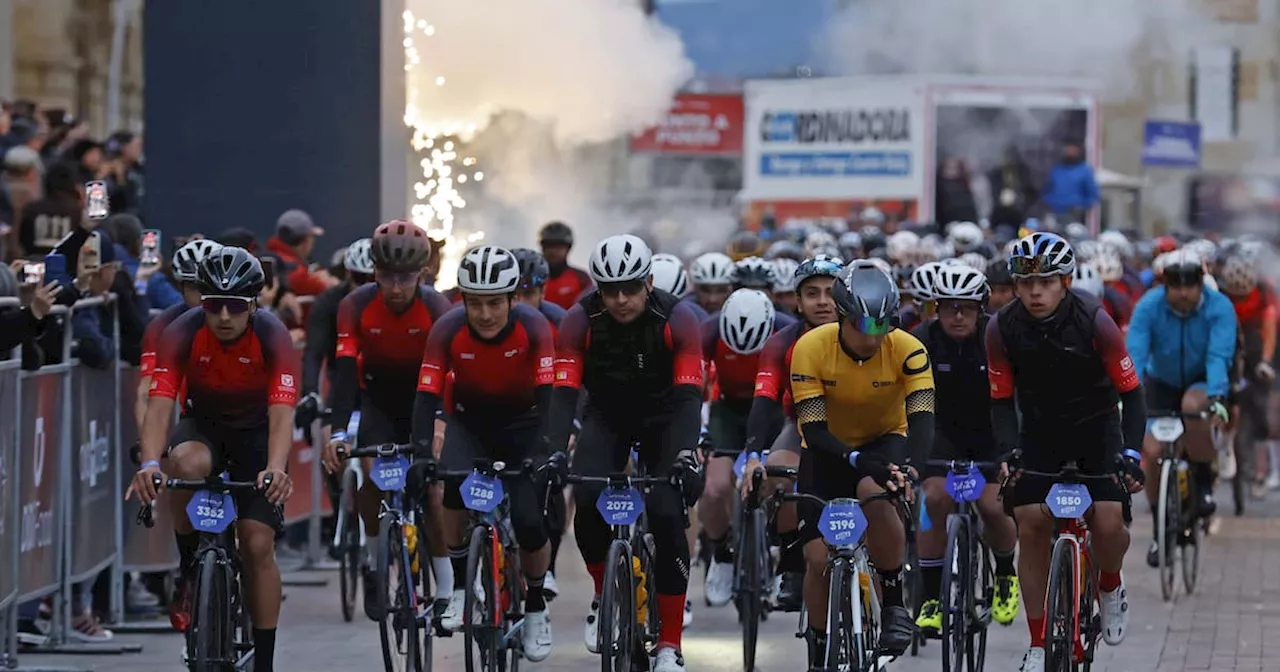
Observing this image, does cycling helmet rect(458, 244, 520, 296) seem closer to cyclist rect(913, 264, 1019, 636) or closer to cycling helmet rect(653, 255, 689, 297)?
cyclist rect(913, 264, 1019, 636)

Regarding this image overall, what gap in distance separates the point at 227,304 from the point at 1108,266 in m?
10.4

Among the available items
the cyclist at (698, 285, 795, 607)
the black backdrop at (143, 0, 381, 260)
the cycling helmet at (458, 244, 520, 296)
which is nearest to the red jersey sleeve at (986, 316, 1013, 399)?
the cycling helmet at (458, 244, 520, 296)

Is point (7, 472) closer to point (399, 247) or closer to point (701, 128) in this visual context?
point (399, 247)

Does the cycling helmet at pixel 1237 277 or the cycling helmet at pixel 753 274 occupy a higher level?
the cycling helmet at pixel 1237 277

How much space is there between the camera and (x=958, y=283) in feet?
37.3

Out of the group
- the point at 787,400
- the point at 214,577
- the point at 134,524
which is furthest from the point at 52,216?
the point at 214,577

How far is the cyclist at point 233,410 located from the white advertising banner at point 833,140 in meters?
24.7

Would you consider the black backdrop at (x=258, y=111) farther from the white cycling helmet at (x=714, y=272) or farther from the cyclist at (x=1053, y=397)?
the cyclist at (x=1053, y=397)

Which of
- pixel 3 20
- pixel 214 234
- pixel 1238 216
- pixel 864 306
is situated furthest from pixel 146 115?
pixel 1238 216

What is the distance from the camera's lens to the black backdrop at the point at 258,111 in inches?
720

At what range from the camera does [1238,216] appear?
1815 inches

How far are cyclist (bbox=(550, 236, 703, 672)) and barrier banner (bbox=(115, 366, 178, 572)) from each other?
10.7ft

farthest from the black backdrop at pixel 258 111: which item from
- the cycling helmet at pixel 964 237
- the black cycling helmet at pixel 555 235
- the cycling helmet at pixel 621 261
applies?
the cycling helmet at pixel 621 261

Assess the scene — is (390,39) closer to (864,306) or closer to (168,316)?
(168,316)
